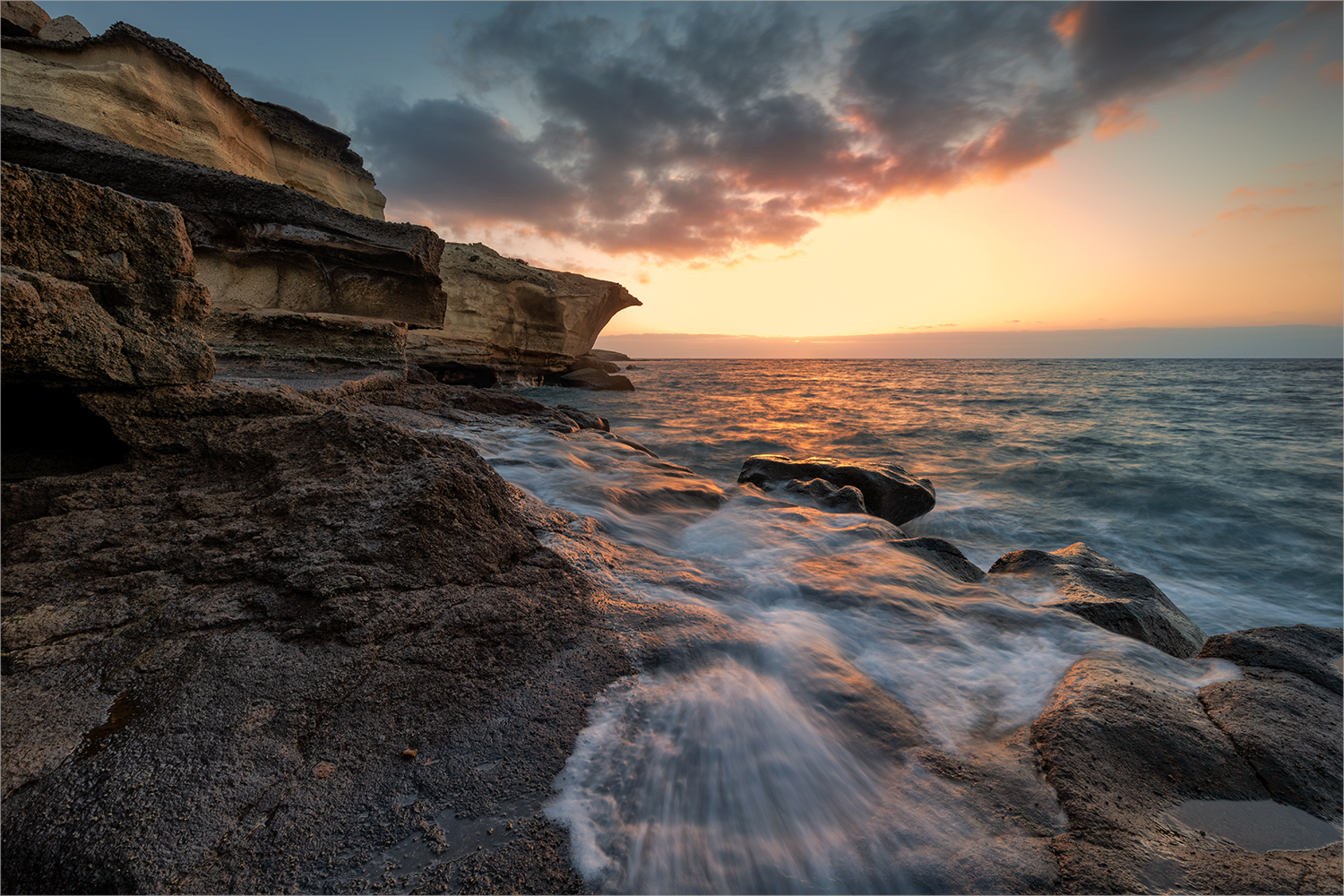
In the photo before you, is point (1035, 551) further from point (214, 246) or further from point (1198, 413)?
point (1198, 413)

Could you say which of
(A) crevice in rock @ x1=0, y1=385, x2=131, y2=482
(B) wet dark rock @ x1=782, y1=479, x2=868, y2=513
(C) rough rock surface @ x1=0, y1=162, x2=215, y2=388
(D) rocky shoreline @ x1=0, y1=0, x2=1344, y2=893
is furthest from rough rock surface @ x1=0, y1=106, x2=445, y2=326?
(B) wet dark rock @ x1=782, y1=479, x2=868, y2=513

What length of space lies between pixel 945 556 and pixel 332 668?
12.6 feet

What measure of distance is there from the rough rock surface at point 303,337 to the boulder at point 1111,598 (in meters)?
7.74

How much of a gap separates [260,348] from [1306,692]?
9204mm

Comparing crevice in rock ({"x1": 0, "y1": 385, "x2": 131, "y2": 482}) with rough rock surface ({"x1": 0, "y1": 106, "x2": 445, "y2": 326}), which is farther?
rough rock surface ({"x1": 0, "y1": 106, "x2": 445, "y2": 326})

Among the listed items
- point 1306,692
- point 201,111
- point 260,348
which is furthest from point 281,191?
point 1306,692

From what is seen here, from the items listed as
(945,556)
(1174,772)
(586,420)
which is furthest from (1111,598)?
(586,420)

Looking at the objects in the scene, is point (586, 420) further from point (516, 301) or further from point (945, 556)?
point (516, 301)

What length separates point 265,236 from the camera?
22.7 feet

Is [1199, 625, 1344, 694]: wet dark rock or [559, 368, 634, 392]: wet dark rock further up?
[559, 368, 634, 392]: wet dark rock

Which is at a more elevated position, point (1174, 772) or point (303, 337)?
point (303, 337)

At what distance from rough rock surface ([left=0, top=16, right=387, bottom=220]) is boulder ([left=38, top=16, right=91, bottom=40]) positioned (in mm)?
12

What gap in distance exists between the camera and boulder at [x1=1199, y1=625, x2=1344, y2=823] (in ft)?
5.52

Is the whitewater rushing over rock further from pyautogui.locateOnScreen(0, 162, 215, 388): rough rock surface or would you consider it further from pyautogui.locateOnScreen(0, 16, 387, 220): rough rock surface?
pyautogui.locateOnScreen(0, 16, 387, 220): rough rock surface
